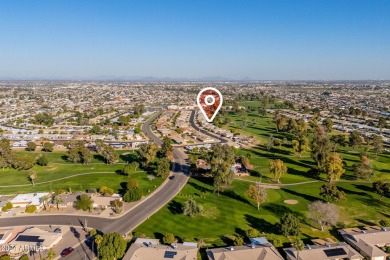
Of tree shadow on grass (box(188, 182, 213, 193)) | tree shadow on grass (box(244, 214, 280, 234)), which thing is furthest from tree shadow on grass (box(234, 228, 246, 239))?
tree shadow on grass (box(188, 182, 213, 193))

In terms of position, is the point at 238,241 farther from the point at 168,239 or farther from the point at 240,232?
the point at 168,239

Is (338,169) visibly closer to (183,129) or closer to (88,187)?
(88,187)

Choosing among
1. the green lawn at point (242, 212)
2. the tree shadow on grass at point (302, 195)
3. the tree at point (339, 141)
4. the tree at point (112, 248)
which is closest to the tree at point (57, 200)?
the green lawn at point (242, 212)

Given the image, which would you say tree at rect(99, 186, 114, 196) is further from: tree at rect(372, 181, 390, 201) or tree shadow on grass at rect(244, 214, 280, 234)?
tree at rect(372, 181, 390, 201)

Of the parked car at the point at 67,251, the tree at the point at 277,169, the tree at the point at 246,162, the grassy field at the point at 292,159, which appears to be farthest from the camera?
the tree at the point at 246,162

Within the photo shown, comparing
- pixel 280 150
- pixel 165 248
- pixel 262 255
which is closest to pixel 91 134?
pixel 280 150

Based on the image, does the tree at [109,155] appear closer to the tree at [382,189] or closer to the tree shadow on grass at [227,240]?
the tree shadow on grass at [227,240]
